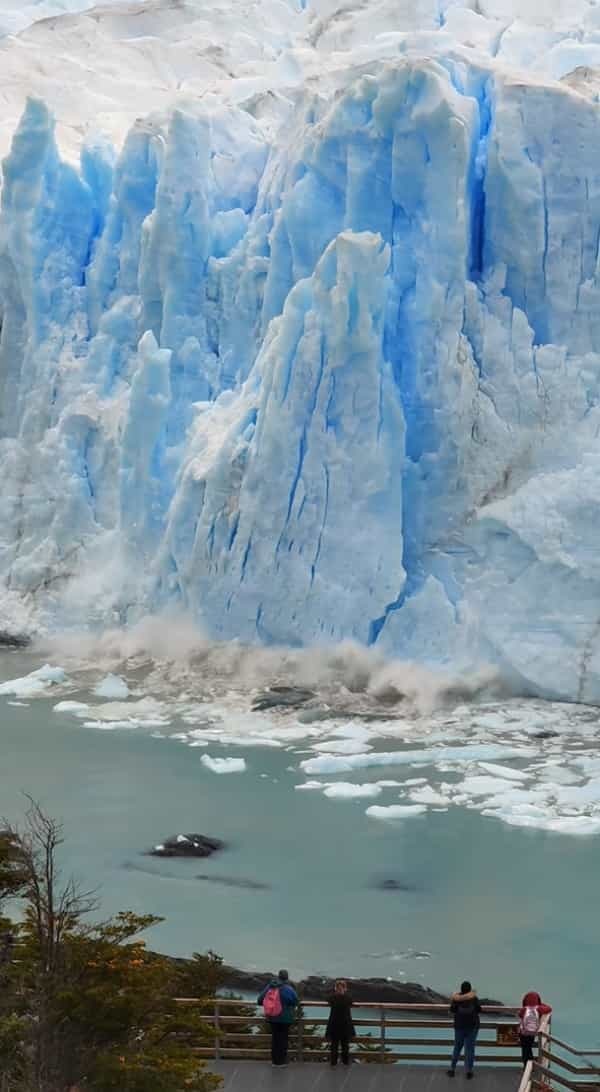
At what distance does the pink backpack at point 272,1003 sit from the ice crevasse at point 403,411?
33.4 feet

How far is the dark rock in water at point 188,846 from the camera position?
42.4 feet

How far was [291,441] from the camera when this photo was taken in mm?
18984

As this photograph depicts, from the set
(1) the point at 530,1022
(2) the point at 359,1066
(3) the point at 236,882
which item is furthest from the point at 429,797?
(1) the point at 530,1022

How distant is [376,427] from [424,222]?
274 cm

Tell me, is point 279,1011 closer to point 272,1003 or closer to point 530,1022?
point 272,1003

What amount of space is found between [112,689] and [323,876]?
663 centimetres

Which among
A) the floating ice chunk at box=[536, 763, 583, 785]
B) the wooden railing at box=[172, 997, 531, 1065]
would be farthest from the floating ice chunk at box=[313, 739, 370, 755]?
the wooden railing at box=[172, 997, 531, 1065]

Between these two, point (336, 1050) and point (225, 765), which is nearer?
point (336, 1050)

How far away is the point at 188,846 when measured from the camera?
42.7 ft

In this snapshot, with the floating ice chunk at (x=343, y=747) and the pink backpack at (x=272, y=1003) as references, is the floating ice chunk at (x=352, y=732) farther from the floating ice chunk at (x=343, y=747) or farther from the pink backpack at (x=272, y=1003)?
the pink backpack at (x=272, y=1003)

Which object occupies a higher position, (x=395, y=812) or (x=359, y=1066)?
(x=359, y=1066)

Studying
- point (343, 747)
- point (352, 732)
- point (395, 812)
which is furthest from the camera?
point (352, 732)

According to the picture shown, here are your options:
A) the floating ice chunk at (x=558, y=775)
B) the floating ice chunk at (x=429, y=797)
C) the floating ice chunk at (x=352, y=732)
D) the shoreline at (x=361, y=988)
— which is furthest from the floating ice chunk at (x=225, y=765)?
the shoreline at (x=361, y=988)

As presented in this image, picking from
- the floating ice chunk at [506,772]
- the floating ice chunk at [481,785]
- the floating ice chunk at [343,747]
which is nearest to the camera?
the floating ice chunk at [481,785]
